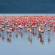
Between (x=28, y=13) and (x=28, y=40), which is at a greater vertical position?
(x=28, y=13)

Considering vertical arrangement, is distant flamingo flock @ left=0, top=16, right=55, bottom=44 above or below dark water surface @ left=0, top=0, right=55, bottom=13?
below

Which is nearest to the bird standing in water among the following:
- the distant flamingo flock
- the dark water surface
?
the distant flamingo flock

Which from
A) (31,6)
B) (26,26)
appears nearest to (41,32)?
(26,26)

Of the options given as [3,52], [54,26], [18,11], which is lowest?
[3,52]

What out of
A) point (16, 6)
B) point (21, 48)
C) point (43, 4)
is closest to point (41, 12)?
point (43, 4)

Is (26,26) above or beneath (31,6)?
beneath

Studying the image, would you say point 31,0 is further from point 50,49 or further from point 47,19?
point 50,49

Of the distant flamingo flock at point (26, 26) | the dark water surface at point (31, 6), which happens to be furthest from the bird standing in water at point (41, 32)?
the dark water surface at point (31, 6)

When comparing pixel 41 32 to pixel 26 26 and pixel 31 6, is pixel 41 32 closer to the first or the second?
pixel 26 26

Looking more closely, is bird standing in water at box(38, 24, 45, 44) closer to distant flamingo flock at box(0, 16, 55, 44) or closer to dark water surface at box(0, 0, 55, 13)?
distant flamingo flock at box(0, 16, 55, 44)
